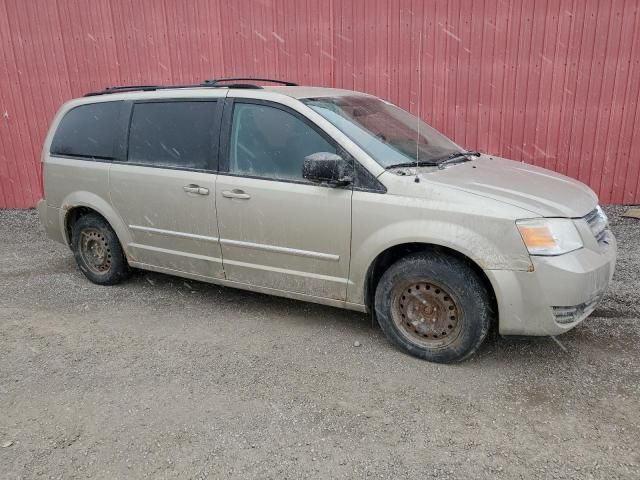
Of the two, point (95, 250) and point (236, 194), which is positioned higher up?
point (236, 194)

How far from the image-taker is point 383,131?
12.3 ft

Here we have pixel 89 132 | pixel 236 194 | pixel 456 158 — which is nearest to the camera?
pixel 236 194

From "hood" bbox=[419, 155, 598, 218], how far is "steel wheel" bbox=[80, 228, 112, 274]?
3.08 meters

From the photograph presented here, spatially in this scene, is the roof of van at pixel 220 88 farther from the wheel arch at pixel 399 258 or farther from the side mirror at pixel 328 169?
the wheel arch at pixel 399 258

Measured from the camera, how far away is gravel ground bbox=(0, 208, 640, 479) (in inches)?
95.7

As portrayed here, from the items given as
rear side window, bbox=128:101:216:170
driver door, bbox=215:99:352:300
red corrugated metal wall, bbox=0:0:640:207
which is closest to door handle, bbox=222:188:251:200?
driver door, bbox=215:99:352:300

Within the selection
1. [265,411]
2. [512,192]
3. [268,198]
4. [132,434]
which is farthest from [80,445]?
[512,192]

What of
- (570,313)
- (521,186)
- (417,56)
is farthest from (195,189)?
(417,56)

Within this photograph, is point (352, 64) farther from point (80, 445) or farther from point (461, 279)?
point (80, 445)

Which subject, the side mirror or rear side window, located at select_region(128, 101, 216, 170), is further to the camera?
rear side window, located at select_region(128, 101, 216, 170)

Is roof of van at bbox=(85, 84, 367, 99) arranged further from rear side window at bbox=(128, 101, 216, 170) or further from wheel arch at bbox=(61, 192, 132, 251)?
wheel arch at bbox=(61, 192, 132, 251)

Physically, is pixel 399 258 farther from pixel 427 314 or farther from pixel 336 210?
pixel 336 210

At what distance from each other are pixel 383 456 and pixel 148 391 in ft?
4.89

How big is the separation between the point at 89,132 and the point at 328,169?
261cm
